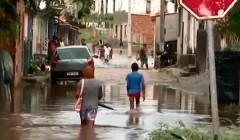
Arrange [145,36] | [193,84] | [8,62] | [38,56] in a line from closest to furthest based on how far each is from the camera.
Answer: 1. [8,62]
2. [193,84]
3. [38,56]
4. [145,36]

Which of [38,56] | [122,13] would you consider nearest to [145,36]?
[122,13]

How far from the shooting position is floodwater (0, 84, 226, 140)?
13852 mm

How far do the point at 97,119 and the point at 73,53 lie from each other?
13261 millimetres

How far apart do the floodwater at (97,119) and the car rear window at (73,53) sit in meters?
3.30

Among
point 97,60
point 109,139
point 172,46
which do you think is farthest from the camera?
point 97,60

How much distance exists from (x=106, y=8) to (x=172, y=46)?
129 feet

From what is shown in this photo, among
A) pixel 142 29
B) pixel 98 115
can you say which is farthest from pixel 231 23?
pixel 142 29

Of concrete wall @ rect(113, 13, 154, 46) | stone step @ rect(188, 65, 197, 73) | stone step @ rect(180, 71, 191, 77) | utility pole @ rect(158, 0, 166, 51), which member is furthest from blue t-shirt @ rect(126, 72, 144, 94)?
concrete wall @ rect(113, 13, 154, 46)

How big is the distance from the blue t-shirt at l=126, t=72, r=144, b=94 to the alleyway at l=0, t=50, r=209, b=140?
60 centimetres

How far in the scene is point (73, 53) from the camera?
2969 cm

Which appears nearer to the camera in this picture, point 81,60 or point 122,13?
point 81,60

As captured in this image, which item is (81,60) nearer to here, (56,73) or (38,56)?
(56,73)

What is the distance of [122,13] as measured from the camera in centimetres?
8606

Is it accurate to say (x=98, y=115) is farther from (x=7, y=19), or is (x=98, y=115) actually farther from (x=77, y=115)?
(x=7, y=19)
